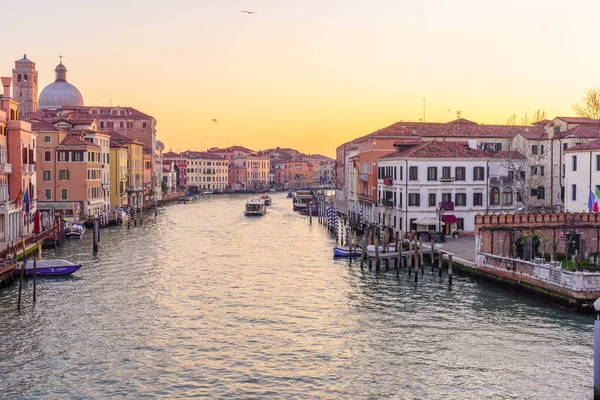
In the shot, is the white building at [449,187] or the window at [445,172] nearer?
the white building at [449,187]

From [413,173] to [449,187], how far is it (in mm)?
2251

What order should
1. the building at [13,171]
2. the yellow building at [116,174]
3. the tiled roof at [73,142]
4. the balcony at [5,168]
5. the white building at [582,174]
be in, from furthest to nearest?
1. the yellow building at [116,174]
2. the tiled roof at [73,142]
3. the building at [13,171]
4. the balcony at [5,168]
5. the white building at [582,174]

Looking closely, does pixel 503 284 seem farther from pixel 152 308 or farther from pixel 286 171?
pixel 286 171

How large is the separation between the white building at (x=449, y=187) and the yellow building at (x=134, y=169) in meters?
42.2

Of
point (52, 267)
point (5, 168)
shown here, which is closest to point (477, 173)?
point (52, 267)

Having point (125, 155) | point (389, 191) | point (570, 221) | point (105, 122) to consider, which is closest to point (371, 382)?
point (570, 221)

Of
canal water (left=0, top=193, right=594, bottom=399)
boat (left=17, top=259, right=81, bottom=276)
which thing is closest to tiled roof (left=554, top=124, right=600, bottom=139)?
canal water (left=0, top=193, right=594, bottom=399)

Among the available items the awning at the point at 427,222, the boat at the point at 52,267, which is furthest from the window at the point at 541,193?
the boat at the point at 52,267

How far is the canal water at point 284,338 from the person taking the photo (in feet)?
53.0

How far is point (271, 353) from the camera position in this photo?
18.7 m

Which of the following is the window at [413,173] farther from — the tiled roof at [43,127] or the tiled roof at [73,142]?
the tiled roof at [43,127]

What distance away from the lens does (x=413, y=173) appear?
40.3 meters

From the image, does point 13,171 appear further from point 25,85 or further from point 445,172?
point 25,85

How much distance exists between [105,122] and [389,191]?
197 feet
